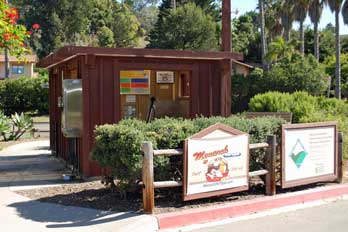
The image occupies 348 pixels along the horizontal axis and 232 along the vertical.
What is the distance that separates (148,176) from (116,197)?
1292 mm

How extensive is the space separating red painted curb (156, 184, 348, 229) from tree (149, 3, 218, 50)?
113 feet

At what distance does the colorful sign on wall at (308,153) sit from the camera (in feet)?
29.5

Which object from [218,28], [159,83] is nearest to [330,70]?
[218,28]

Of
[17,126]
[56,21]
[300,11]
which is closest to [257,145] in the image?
[17,126]

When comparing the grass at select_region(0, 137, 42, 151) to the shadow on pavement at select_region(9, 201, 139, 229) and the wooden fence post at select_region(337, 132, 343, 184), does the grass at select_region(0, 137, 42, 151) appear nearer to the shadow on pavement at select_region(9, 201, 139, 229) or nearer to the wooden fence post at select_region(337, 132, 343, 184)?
the shadow on pavement at select_region(9, 201, 139, 229)

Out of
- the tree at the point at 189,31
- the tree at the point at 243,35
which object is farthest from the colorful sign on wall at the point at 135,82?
the tree at the point at 243,35

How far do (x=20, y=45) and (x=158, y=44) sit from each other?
36.5m

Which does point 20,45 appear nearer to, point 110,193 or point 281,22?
point 110,193

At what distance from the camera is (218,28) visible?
172 feet

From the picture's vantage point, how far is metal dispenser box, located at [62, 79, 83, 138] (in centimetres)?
1057

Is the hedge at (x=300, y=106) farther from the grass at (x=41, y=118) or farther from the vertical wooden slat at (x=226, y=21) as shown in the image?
the grass at (x=41, y=118)

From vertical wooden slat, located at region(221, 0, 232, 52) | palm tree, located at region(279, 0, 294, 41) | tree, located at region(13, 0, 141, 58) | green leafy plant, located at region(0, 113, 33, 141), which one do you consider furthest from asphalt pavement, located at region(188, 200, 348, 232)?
tree, located at region(13, 0, 141, 58)

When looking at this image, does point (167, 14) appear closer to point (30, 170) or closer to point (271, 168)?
point (30, 170)

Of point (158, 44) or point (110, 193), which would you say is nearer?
point (110, 193)
